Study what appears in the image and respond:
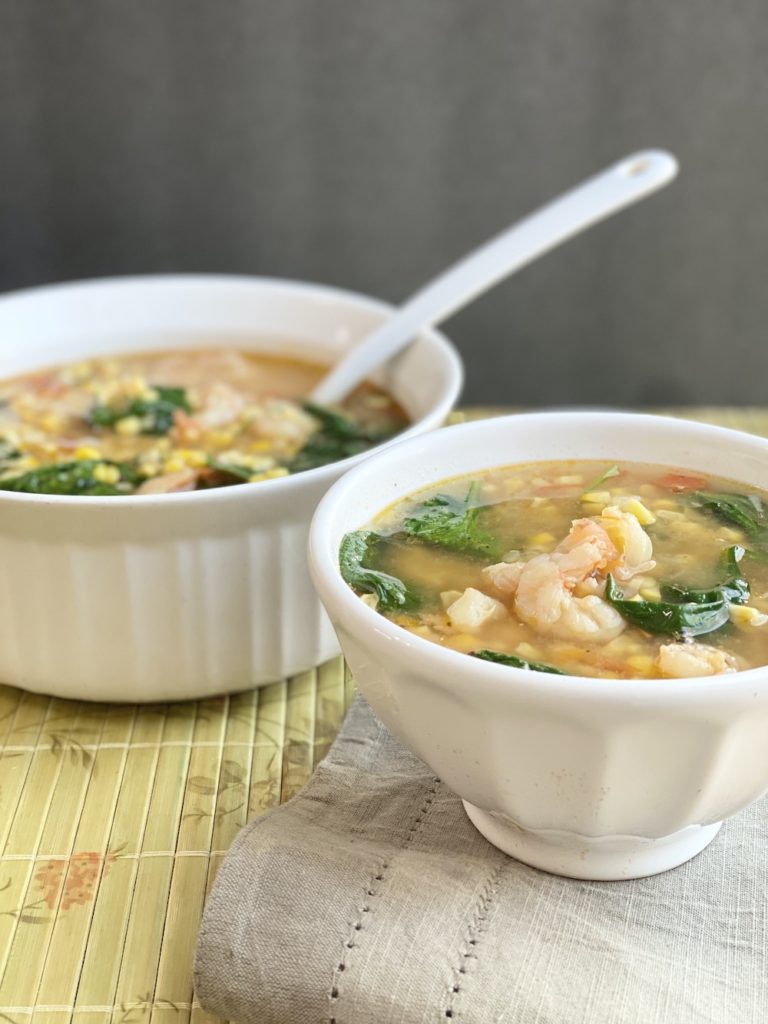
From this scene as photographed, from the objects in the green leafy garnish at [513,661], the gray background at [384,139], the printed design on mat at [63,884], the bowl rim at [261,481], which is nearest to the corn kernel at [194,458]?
the bowl rim at [261,481]

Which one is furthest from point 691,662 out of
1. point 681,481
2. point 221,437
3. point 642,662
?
point 221,437

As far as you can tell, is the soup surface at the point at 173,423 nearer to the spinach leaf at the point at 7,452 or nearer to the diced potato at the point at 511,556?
the spinach leaf at the point at 7,452

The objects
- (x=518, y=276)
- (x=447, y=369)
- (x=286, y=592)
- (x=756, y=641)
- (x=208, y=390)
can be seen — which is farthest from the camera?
(x=518, y=276)

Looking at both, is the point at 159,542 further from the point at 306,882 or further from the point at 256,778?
the point at 306,882

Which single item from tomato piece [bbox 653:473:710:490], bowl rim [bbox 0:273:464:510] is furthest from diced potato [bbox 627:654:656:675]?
bowl rim [bbox 0:273:464:510]

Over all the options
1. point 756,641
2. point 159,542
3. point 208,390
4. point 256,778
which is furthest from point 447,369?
point 756,641

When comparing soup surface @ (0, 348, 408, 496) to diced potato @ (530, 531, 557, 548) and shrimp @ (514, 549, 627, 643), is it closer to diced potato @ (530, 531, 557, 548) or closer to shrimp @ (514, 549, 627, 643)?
diced potato @ (530, 531, 557, 548)
